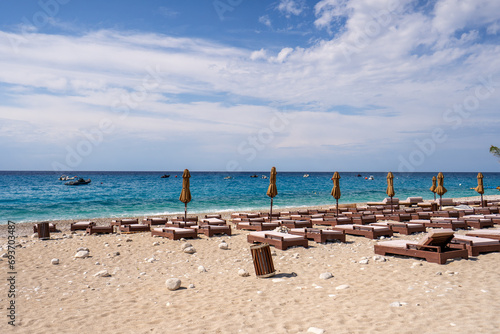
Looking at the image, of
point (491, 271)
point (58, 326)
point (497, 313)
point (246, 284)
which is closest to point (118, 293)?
point (58, 326)

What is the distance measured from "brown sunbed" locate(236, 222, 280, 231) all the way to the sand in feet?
14.8

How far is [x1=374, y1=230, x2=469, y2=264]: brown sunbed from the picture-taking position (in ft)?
27.9

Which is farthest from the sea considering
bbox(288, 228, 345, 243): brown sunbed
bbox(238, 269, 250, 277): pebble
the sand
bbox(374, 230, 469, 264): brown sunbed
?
bbox(374, 230, 469, 264): brown sunbed

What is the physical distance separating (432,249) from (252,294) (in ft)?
17.3

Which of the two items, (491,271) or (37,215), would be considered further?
(37,215)

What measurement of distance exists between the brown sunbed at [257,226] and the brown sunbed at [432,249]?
A: 6.50 m

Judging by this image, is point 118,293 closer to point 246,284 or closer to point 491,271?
point 246,284

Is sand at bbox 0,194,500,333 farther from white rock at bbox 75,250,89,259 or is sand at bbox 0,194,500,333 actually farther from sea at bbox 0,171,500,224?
sea at bbox 0,171,500,224

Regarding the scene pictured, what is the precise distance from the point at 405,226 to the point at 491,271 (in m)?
6.12

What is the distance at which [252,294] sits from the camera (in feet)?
22.1

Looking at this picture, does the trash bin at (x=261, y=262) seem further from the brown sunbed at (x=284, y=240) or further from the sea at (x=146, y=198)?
the sea at (x=146, y=198)

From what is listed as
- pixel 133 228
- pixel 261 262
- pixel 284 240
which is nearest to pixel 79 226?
pixel 133 228

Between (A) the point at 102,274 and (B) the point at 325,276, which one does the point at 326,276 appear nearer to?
(B) the point at 325,276

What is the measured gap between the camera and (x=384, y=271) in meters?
7.95
